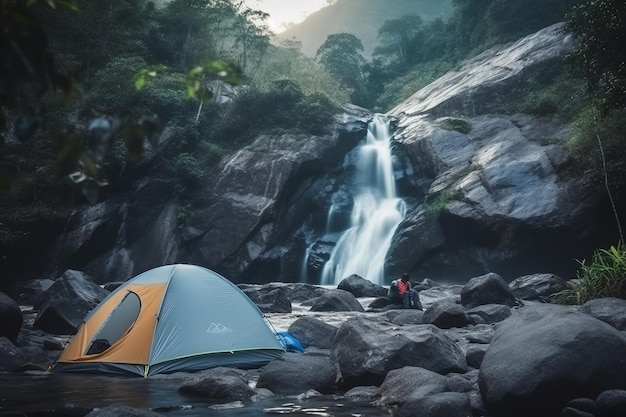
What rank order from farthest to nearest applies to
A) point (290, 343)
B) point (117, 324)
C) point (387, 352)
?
point (290, 343)
point (117, 324)
point (387, 352)

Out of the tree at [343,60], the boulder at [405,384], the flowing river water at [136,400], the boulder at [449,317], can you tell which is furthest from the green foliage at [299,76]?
the boulder at [405,384]

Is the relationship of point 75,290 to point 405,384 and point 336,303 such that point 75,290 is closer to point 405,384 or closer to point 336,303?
point 336,303

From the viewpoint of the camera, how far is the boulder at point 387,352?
22.3 ft

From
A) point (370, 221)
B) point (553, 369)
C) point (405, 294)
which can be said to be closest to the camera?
point (553, 369)

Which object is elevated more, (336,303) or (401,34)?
(401,34)

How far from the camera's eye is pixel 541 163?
71.5 ft

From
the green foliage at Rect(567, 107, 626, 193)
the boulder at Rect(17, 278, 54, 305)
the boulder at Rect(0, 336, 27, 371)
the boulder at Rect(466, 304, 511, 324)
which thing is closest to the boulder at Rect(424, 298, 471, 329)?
the boulder at Rect(466, 304, 511, 324)

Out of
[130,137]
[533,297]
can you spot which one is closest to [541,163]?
[533,297]

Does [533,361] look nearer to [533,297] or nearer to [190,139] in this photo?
[533,297]

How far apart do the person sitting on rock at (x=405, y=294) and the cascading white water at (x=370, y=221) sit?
776 cm

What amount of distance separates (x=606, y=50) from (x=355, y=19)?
89.8 metres

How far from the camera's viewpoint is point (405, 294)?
1473 cm

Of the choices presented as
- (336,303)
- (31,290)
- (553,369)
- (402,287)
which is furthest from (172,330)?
(31,290)

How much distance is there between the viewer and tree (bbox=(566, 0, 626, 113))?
13117mm
